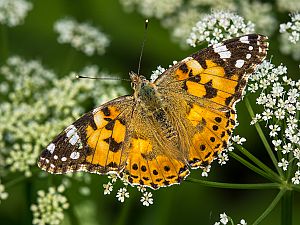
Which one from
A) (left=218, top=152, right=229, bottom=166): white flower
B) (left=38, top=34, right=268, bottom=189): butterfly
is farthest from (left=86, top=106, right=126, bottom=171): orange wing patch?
(left=218, top=152, right=229, bottom=166): white flower

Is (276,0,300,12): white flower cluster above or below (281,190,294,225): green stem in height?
above

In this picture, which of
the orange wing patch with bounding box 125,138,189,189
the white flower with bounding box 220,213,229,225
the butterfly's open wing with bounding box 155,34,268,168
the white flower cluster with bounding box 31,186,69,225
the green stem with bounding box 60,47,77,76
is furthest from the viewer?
the green stem with bounding box 60,47,77,76

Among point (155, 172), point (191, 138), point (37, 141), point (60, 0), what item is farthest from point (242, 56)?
point (60, 0)

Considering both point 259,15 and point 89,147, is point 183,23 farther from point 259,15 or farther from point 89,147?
point 89,147

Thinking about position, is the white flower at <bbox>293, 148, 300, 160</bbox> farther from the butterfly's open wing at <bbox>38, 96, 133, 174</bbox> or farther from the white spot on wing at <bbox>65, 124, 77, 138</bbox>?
the white spot on wing at <bbox>65, 124, 77, 138</bbox>

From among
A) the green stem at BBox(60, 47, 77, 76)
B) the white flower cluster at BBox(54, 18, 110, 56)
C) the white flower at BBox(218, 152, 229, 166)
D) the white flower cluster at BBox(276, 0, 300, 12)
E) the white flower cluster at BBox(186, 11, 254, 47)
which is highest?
the white flower cluster at BBox(276, 0, 300, 12)

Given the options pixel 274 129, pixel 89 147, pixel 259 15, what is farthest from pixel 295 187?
pixel 259 15
